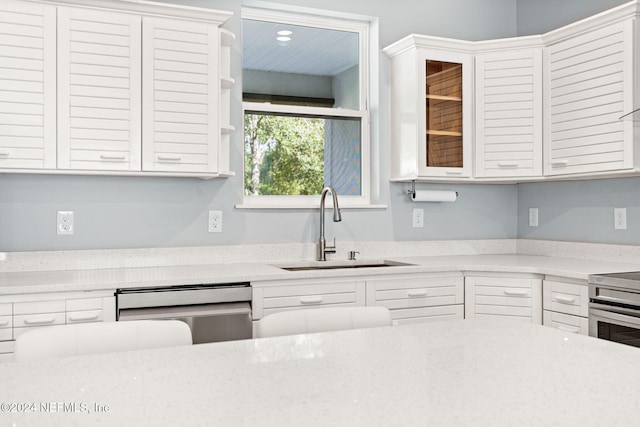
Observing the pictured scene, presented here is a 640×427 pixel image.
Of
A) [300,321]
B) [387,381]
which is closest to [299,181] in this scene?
[300,321]

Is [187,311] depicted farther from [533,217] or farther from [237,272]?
[533,217]

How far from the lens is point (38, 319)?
2.33 metres

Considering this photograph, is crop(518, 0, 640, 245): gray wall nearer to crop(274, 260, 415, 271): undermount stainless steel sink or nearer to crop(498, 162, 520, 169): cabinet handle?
crop(498, 162, 520, 169): cabinet handle

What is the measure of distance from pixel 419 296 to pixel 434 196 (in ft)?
2.73

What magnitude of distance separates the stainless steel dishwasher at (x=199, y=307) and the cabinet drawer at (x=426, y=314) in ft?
2.73

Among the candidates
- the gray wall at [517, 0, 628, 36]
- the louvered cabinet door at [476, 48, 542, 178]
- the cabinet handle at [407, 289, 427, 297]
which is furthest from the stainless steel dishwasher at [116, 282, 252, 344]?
the gray wall at [517, 0, 628, 36]

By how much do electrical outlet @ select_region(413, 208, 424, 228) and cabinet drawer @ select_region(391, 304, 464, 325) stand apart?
78cm

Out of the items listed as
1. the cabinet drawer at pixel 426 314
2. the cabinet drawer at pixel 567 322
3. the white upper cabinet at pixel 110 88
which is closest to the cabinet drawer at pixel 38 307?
the white upper cabinet at pixel 110 88

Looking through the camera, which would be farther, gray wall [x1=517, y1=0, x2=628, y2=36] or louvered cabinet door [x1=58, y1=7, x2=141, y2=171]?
gray wall [x1=517, y1=0, x2=628, y2=36]

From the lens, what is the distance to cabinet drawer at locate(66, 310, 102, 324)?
238 cm

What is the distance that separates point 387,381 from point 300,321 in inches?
23.0

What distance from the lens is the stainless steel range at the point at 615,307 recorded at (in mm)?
2404

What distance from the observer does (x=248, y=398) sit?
92 cm

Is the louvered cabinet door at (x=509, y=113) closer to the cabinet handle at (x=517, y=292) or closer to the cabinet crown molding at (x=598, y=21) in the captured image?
the cabinet crown molding at (x=598, y=21)
